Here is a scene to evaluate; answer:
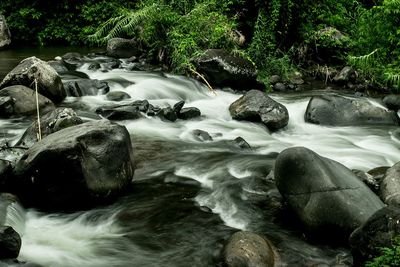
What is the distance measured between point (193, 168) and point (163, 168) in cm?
49

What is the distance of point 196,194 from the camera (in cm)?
668

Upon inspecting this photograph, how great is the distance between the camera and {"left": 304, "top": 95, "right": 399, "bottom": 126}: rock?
10.6m

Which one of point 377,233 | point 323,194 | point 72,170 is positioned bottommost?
point 72,170

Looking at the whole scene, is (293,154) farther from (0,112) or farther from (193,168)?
(0,112)

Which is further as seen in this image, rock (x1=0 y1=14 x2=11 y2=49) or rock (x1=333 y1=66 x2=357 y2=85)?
rock (x1=0 y1=14 x2=11 y2=49)

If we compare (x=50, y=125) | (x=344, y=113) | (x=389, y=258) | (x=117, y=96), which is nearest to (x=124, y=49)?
(x=117, y=96)

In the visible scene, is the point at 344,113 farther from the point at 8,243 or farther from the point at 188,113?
the point at 8,243

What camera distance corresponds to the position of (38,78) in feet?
34.2

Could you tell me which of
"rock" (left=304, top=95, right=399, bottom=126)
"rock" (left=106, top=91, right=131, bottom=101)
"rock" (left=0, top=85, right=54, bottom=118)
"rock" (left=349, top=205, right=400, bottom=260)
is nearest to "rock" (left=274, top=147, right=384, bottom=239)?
"rock" (left=349, top=205, right=400, bottom=260)

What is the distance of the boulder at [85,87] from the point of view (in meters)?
11.4

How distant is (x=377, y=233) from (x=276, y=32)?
11212mm

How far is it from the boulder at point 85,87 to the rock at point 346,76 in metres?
6.75

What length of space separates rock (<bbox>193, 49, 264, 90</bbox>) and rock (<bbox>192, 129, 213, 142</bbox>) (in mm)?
3670

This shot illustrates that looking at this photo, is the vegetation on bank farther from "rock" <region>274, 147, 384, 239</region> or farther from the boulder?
"rock" <region>274, 147, 384, 239</region>
